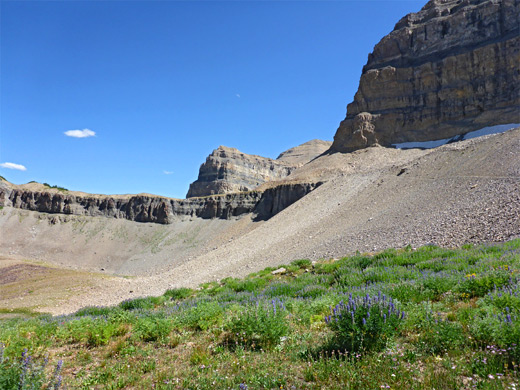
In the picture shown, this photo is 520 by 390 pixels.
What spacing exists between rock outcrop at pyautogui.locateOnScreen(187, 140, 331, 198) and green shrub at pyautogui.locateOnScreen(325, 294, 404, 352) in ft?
373

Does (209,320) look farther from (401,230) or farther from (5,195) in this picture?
(5,195)

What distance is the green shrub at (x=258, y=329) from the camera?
495 cm

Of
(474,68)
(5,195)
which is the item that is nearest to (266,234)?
(474,68)

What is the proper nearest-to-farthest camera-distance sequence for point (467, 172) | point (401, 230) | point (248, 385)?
point (248, 385) < point (401, 230) < point (467, 172)

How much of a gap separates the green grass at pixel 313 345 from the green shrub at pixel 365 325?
0.01m

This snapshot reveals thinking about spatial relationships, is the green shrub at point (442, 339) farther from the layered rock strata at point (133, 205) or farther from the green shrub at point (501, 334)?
the layered rock strata at point (133, 205)

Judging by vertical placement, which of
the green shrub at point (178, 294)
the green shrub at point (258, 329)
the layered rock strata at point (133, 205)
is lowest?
the green shrub at point (178, 294)

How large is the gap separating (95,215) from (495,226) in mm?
83994

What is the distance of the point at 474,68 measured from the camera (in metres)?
59.8

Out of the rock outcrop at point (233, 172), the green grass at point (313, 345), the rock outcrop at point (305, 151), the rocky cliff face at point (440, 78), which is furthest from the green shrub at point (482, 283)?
the rock outcrop at point (305, 151)

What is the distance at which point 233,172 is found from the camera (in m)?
129

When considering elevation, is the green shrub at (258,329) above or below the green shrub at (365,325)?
below

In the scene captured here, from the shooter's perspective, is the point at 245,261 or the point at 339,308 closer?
the point at 339,308

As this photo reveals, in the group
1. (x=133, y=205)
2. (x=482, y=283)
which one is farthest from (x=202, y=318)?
(x=133, y=205)
